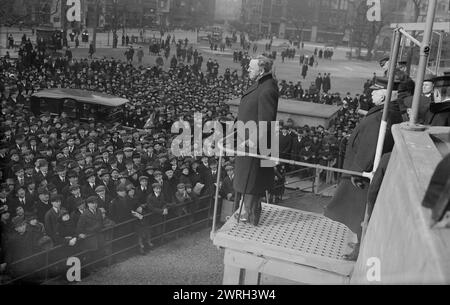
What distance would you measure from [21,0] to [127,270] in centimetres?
1674

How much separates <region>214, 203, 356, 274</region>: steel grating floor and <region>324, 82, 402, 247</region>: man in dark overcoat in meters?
0.34

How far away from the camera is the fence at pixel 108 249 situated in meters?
7.83

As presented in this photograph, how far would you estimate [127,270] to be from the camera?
881 cm

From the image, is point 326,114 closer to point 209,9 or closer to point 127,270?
point 127,270

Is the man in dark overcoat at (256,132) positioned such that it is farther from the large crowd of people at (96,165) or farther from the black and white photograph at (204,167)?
the large crowd of people at (96,165)

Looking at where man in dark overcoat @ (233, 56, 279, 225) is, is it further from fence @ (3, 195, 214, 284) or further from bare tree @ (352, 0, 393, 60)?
bare tree @ (352, 0, 393, 60)

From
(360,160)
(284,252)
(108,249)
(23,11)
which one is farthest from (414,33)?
(23,11)

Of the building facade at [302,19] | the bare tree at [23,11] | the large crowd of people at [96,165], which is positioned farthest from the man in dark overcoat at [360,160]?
the building facade at [302,19]

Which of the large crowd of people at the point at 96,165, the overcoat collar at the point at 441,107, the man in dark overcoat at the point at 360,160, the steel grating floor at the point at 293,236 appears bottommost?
the large crowd of people at the point at 96,165

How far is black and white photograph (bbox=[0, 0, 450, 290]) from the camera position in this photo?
10.4 ft

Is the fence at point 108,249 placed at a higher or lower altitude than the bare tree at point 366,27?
lower

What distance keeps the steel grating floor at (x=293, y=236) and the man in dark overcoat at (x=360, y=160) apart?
13.3 inches

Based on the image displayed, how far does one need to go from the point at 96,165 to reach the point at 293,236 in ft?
22.1

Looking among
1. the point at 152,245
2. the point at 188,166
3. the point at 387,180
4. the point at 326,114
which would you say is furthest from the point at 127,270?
the point at 326,114
